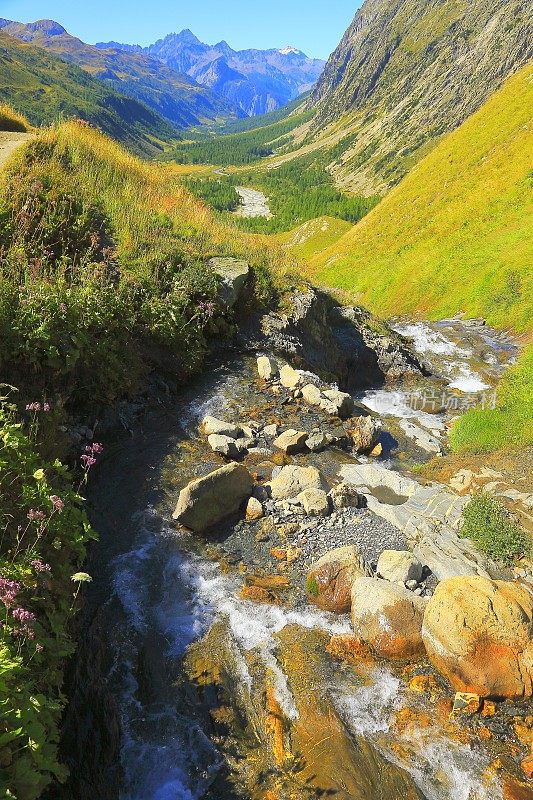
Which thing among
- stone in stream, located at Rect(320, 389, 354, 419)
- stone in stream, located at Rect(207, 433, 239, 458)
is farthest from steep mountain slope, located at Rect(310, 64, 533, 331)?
stone in stream, located at Rect(207, 433, 239, 458)

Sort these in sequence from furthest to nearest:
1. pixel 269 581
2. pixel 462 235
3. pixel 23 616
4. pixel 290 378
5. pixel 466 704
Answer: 1. pixel 462 235
2. pixel 290 378
3. pixel 269 581
4. pixel 466 704
5. pixel 23 616

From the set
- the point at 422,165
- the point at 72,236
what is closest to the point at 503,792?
the point at 72,236

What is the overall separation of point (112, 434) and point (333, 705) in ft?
27.0

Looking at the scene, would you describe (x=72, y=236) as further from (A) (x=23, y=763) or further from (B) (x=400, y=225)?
(B) (x=400, y=225)

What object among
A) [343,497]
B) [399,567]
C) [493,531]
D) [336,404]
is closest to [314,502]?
[343,497]

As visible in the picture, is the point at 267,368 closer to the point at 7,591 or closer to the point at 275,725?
the point at 275,725

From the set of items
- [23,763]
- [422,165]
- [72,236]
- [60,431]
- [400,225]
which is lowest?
[60,431]

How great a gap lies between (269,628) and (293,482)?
12.0 ft

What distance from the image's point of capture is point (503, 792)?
6.20 metres

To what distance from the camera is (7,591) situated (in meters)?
4.78

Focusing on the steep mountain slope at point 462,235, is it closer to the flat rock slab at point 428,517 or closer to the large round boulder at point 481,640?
the flat rock slab at point 428,517

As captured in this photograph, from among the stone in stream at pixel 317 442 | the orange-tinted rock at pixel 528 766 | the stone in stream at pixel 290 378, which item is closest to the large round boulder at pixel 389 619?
the orange-tinted rock at pixel 528 766

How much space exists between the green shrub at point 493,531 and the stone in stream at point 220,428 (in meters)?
6.22

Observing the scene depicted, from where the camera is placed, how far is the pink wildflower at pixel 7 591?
15.5 ft
